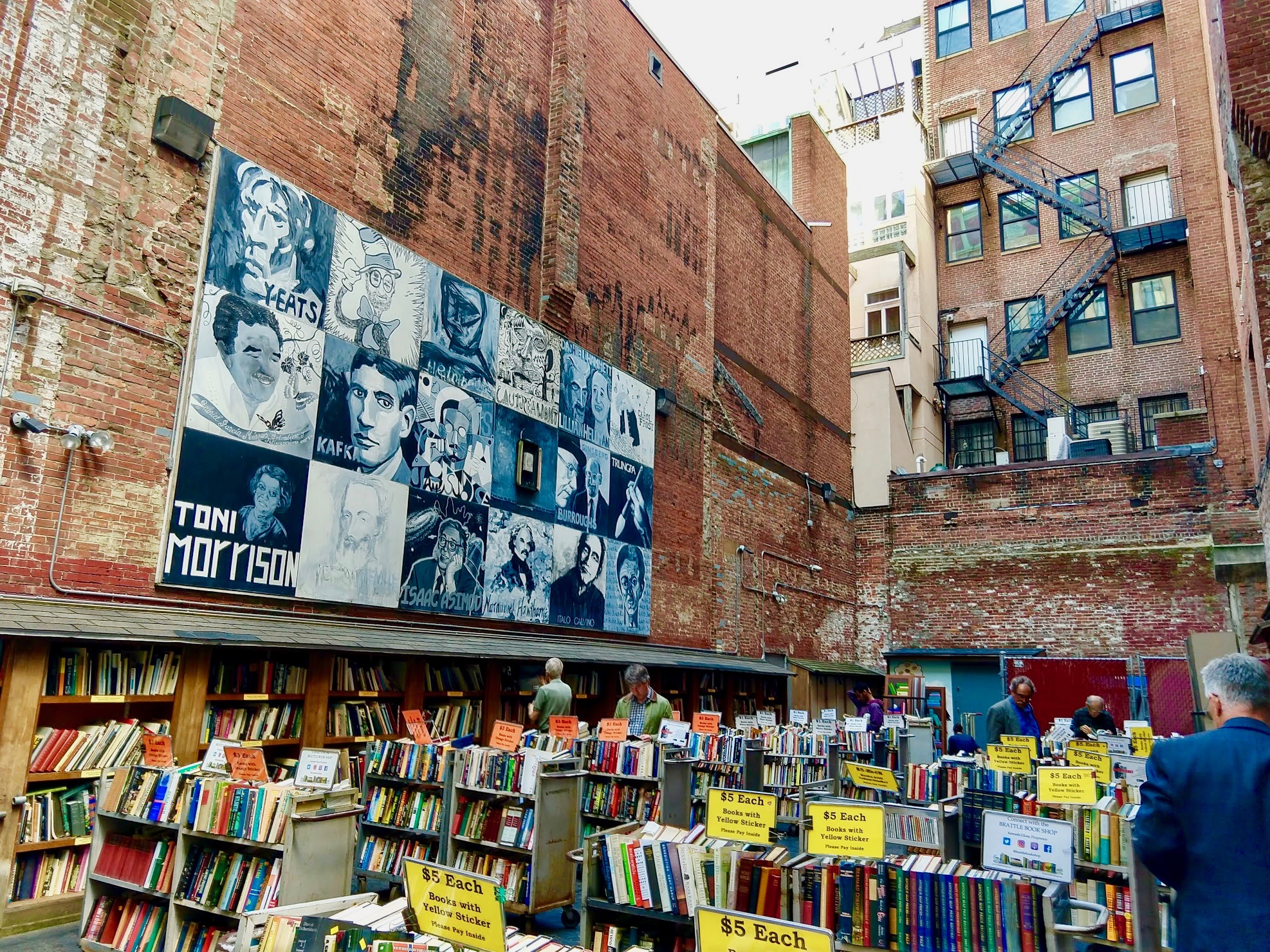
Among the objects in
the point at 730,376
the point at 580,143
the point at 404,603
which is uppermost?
the point at 580,143

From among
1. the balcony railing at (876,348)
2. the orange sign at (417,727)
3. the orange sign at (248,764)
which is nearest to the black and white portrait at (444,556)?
the orange sign at (417,727)

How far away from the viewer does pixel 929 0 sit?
1124 inches

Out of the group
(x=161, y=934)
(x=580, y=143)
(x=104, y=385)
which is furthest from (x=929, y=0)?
(x=161, y=934)

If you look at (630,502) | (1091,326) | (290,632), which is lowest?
(290,632)

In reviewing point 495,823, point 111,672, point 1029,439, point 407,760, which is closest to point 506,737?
point 495,823

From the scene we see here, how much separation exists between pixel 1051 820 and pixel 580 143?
39.8 ft

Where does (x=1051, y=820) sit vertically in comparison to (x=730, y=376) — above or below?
below

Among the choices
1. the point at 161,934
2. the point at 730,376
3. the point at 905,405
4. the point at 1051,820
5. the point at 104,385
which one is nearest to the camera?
the point at 1051,820

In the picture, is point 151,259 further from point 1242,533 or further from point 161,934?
point 1242,533

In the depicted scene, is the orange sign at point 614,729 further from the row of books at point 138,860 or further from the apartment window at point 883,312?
the apartment window at point 883,312

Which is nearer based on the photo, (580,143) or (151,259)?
(151,259)

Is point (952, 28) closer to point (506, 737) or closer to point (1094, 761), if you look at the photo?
point (1094, 761)

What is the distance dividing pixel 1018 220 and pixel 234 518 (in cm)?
2518

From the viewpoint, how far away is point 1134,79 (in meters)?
25.1
